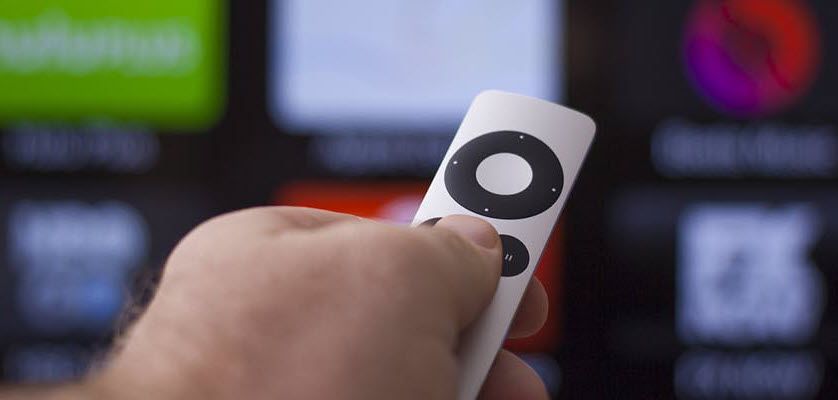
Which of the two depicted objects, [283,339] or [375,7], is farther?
[375,7]

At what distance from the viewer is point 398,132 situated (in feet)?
4.70

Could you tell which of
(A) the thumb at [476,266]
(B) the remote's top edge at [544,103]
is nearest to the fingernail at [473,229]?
(A) the thumb at [476,266]

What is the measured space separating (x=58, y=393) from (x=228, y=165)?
107cm

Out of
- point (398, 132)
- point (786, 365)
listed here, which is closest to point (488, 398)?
point (398, 132)

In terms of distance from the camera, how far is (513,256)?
0.60 m

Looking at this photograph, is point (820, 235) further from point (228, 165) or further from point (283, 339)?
point (283, 339)

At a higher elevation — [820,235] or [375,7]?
[375,7]

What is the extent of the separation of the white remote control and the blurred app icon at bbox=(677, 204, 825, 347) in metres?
0.86

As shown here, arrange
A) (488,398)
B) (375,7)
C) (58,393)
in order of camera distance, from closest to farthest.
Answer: (58,393) → (488,398) → (375,7)

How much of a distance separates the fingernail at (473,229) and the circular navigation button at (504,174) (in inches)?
3.3

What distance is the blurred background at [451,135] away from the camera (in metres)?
1.42

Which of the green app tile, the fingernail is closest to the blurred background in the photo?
the green app tile

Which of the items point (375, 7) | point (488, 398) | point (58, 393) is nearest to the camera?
point (58, 393)

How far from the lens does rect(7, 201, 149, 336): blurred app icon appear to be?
1457 millimetres
